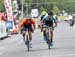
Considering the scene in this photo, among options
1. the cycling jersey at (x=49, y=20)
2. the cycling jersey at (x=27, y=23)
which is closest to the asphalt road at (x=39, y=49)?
the cycling jersey at (x=27, y=23)

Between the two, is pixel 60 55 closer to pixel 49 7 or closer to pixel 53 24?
pixel 53 24

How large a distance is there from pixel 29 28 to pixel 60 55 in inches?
157

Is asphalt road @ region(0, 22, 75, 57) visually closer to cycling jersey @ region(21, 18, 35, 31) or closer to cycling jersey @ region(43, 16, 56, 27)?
cycling jersey @ region(21, 18, 35, 31)

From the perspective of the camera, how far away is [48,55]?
749 inches

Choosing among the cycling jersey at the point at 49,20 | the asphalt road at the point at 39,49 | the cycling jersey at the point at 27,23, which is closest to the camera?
the asphalt road at the point at 39,49

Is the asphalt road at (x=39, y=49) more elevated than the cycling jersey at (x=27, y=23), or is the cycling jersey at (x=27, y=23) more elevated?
the cycling jersey at (x=27, y=23)

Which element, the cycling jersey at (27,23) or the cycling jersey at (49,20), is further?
the cycling jersey at (49,20)

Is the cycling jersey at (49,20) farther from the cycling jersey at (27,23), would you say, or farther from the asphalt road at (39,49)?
the asphalt road at (39,49)

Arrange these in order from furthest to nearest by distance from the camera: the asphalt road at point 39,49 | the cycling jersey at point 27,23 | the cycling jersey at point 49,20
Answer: the cycling jersey at point 49,20
the cycling jersey at point 27,23
the asphalt road at point 39,49

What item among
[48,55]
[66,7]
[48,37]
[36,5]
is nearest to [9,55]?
[48,55]

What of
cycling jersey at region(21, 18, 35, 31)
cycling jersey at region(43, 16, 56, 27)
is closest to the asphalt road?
cycling jersey at region(21, 18, 35, 31)

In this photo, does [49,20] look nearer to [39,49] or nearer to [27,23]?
[27,23]

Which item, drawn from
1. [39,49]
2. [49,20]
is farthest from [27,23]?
[39,49]

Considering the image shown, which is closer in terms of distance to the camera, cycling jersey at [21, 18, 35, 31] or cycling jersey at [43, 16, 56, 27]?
cycling jersey at [21, 18, 35, 31]
